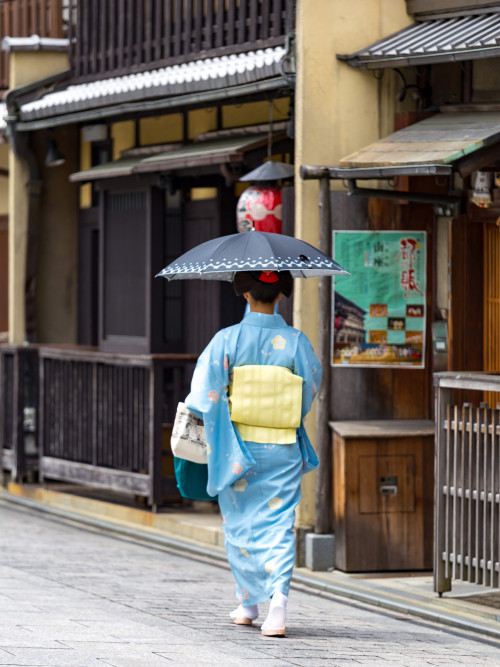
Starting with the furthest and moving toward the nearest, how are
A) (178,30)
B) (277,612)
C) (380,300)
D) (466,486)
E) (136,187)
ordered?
(136,187)
(178,30)
(380,300)
(466,486)
(277,612)

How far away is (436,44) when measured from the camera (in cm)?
1045

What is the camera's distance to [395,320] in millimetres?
11094

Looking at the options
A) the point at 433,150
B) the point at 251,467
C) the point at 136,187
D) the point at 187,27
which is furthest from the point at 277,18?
the point at 251,467

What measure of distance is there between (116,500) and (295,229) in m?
4.31

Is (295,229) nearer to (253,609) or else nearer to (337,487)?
(337,487)

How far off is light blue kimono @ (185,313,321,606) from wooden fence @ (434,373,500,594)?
136 cm

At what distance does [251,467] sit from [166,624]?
0.99 meters

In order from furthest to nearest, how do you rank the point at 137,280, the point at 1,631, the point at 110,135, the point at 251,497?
the point at 110,135, the point at 137,280, the point at 251,497, the point at 1,631

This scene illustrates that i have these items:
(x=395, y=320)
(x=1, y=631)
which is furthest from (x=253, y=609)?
(x=395, y=320)

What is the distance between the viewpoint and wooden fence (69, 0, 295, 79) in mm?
12438

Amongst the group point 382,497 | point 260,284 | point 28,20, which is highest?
point 28,20

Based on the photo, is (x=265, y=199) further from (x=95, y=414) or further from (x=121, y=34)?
(x=121, y=34)

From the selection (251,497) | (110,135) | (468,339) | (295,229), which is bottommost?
(251,497)

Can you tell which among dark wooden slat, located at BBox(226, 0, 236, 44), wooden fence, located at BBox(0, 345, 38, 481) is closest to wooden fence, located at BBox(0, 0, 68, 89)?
dark wooden slat, located at BBox(226, 0, 236, 44)
